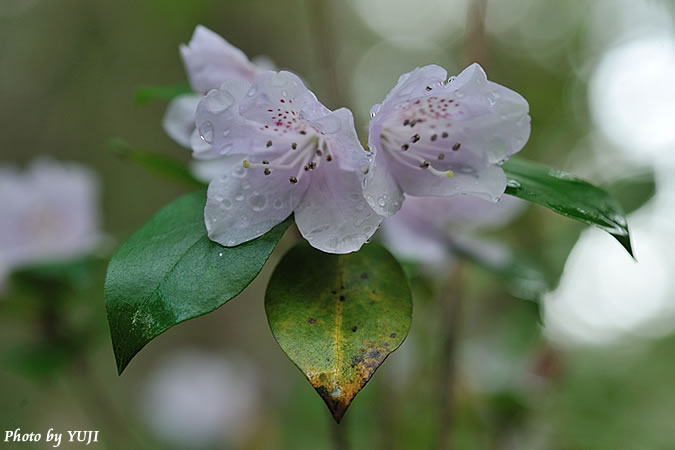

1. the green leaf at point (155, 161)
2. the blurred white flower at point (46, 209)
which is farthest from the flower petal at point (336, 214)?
the blurred white flower at point (46, 209)

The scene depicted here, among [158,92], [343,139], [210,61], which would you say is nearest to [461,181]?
[343,139]

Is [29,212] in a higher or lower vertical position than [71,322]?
higher

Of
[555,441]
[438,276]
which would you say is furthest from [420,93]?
[555,441]

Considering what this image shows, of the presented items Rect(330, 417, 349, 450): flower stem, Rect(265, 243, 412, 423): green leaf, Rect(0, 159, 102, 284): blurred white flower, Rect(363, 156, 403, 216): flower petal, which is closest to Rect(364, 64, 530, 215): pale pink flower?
Rect(363, 156, 403, 216): flower petal

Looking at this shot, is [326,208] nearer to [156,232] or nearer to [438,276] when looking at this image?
[156,232]

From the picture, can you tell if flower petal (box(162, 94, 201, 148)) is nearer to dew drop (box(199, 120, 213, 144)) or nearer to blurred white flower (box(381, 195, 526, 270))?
dew drop (box(199, 120, 213, 144))
